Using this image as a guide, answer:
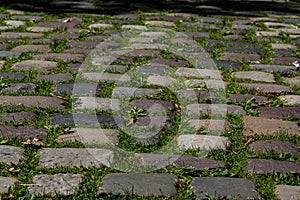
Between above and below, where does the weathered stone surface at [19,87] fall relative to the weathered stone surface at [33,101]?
above

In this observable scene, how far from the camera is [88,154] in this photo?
10.4 ft

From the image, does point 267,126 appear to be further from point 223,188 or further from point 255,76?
point 255,76

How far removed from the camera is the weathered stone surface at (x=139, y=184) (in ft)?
9.16

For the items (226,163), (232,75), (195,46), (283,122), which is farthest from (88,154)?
(195,46)

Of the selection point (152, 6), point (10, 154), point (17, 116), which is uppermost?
point (152, 6)

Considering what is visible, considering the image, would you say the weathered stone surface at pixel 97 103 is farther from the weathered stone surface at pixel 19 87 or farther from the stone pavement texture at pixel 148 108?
the weathered stone surface at pixel 19 87

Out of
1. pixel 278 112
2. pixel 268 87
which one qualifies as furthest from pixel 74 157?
pixel 268 87

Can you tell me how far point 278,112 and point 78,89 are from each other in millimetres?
1293

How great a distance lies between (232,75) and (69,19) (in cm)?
254

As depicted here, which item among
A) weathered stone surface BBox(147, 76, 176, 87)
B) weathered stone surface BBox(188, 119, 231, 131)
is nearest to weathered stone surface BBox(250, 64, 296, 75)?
weathered stone surface BBox(147, 76, 176, 87)

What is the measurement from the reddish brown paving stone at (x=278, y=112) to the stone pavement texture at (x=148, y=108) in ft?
0.03

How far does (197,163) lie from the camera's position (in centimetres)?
312

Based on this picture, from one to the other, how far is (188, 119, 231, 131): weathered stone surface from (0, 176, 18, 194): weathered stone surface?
1166mm

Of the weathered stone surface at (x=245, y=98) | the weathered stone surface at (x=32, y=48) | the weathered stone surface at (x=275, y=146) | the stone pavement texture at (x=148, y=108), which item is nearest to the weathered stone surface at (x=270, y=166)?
the stone pavement texture at (x=148, y=108)
